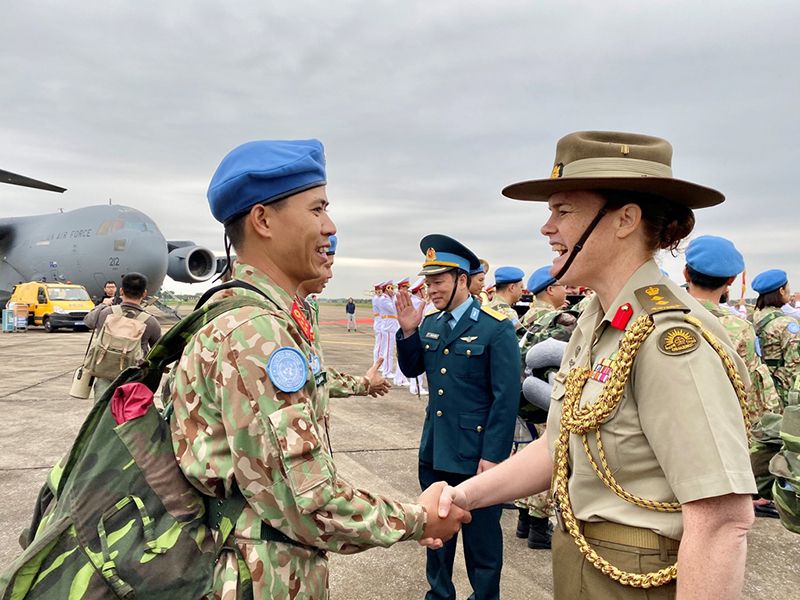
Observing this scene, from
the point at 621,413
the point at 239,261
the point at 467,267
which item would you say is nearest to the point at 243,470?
Answer: the point at 239,261

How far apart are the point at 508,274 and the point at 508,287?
0.23m

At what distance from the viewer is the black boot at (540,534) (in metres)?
4.18

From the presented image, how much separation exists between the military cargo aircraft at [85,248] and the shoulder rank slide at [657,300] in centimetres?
2289

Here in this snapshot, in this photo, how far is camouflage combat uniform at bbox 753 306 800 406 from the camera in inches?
223

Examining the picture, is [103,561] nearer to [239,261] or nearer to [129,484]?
[129,484]

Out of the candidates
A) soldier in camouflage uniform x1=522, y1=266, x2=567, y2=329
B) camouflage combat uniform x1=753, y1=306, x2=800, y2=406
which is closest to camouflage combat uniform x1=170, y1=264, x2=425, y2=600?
soldier in camouflage uniform x1=522, y1=266, x2=567, y2=329

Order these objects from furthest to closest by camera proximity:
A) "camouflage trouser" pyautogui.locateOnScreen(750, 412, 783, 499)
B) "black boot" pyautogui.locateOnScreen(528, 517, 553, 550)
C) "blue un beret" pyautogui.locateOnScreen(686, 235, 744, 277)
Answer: "black boot" pyautogui.locateOnScreen(528, 517, 553, 550)
"blue un beret" pyautogui.locateOnScreen(686, 235, 744, 277)
"camouflage trouser" pyautogui.locateOnScreen(750, 412, 783, 499)

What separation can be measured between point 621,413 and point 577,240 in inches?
→ 21.1

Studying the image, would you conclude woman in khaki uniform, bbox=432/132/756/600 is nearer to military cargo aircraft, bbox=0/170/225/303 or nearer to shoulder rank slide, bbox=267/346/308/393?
shoulder rank slide, bbox=267/346/308/393

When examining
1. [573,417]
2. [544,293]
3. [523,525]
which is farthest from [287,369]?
[544,293]

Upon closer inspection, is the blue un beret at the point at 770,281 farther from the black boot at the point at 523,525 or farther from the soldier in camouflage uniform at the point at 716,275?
the black boot at the point at 523,525

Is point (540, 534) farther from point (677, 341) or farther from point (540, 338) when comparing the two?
point (677, 341)


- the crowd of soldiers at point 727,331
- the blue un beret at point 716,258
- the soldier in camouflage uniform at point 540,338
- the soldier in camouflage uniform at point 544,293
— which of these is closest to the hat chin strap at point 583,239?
the crowd of soldiers at point 727,331

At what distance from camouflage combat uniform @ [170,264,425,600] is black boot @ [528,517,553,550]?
305 centimetres
